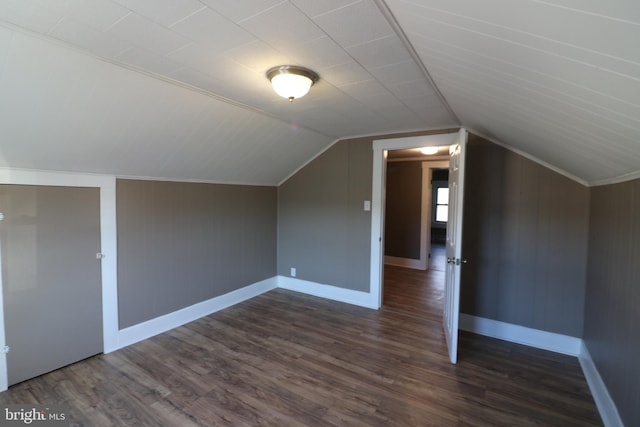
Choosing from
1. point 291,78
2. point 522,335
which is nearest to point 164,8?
point 291,78

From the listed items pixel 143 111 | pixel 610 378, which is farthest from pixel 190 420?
pixel 610 378

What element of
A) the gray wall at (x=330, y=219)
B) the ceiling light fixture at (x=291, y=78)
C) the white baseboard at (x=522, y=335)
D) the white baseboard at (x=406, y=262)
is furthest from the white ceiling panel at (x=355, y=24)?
the white baseboard at (x=406, y=262)

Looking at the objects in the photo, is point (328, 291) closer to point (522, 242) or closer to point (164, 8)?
point (522, 242)

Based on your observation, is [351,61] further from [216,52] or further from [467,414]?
[467,414]

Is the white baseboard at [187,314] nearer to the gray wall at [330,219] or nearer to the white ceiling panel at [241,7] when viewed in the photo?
the gray wall at [330,219]

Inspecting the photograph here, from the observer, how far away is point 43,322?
239 centimetres

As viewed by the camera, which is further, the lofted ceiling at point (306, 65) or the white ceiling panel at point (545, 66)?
the lofted ceiling at point (306, 65)

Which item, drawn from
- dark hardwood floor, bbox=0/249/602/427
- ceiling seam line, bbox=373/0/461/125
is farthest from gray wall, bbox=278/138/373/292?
ceiling seam line, bbox=373/0/461/125

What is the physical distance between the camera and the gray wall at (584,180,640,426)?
1.69 m

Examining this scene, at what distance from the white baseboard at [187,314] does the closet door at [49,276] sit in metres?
0.26

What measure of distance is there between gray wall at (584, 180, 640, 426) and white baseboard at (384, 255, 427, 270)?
3.49 metres

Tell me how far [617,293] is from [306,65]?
8.31 feet

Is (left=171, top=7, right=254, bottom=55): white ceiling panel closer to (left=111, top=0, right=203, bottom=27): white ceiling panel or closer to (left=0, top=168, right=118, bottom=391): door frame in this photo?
(left=111, top=0, right=203, bottom=27): white ceiling panel

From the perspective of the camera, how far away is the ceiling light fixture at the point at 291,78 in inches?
74.1
